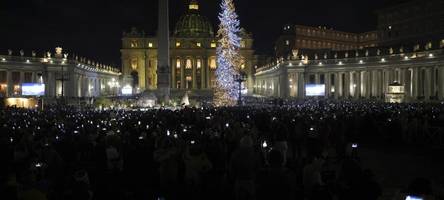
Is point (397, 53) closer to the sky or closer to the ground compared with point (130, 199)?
closer to the sky

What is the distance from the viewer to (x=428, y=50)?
274 ft

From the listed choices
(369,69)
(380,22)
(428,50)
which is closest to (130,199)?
(428,50)

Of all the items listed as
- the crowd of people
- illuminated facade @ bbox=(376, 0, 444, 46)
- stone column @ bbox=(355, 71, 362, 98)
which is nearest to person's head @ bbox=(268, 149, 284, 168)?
the crowd of people

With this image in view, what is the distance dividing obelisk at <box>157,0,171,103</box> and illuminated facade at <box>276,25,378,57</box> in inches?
3640

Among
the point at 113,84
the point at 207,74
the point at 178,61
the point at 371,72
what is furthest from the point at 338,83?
the point at 113,84

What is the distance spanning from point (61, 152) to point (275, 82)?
131 metres

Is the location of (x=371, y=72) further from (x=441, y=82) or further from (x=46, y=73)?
(x=46, y=73)

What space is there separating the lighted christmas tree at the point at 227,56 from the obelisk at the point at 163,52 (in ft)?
44.9

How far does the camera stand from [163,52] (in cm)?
6950

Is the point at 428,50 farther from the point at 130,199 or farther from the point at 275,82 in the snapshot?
the point at 130,199

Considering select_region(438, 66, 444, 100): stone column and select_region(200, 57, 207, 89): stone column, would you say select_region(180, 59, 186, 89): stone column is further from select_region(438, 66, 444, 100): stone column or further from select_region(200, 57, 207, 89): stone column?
select_region(438, 66, 444, 100): stone column

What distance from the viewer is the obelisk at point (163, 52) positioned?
67.2m

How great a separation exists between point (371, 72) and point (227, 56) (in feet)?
173

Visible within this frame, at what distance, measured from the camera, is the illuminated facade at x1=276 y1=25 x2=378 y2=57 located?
163875mm
